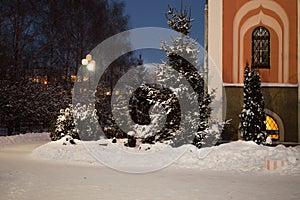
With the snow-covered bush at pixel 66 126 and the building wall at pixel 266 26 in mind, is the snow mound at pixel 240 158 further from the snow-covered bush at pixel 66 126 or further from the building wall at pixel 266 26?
the snow-covered bush at pixel 66 126

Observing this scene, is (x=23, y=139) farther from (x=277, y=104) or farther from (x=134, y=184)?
(x=134, y=184)

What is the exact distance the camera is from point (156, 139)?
55.1 feet

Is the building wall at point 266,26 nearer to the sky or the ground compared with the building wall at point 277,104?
nearer to the sky

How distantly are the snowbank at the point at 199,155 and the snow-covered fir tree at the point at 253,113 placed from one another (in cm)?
205

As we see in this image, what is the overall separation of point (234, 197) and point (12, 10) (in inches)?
1079

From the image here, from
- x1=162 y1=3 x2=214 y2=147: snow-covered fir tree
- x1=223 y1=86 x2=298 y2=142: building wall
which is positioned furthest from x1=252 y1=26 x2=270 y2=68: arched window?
x1=162 y1=3 x2=214 y2=147: snow-covered fir tree

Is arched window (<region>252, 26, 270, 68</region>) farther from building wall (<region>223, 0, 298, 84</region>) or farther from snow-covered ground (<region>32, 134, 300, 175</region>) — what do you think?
snow-covered ground (<region>32, 134, 300, 175</region>)

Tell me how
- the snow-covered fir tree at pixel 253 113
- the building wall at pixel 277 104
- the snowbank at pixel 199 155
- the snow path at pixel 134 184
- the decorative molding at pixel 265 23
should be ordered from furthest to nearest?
1. the decorative molding at pixel 265 23
2. the building wall at pixel 277 104
3. the snow-covered fir tree at pixel 253 113
4. the snowbank at pixel 199 155
5. the snow path at pixel 134 184

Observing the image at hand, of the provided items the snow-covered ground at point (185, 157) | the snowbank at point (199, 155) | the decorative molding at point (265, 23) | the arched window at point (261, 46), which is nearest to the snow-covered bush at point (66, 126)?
the snowbank at point (199, 155)

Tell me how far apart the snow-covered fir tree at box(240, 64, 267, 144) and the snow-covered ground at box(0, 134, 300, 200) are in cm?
205

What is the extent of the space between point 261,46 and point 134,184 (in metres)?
12.5

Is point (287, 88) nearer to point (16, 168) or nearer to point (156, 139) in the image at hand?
point (156, 139)

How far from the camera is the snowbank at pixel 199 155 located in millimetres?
13242

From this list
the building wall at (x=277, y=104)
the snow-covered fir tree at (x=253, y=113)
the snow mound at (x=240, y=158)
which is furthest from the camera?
the building wall at (x=277, y=104)
